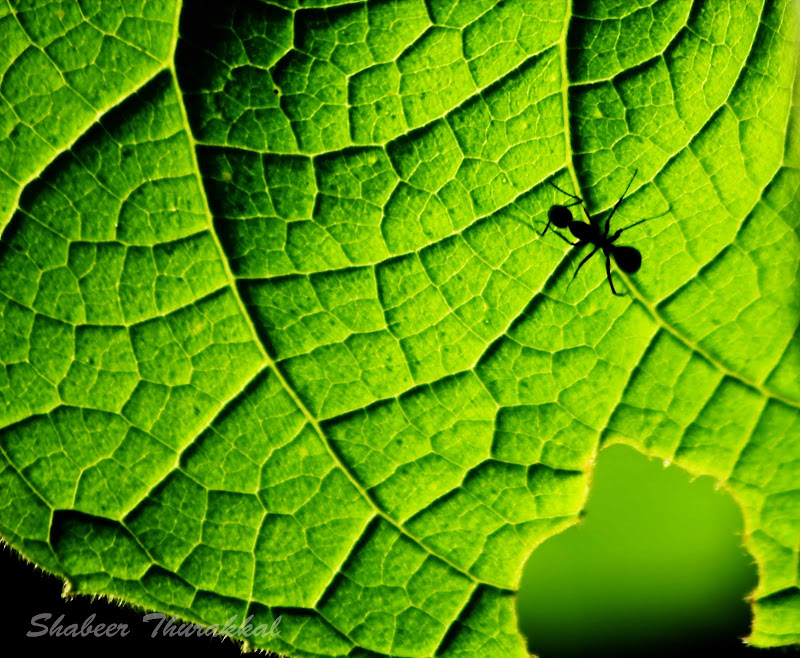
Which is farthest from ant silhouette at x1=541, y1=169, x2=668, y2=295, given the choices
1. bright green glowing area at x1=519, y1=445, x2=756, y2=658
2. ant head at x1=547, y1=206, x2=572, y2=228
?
bright green glowing area at x1=519, y1=445, x2=756, y2=658

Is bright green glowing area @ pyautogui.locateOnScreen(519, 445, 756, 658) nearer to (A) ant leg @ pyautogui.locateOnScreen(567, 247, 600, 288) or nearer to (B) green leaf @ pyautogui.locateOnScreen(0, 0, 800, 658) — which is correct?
(B) green leaf @ pyautogui.locateOnScreen(0, 0, 800, 658)

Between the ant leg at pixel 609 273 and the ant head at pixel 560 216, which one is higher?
the ant head at pixel 560 216

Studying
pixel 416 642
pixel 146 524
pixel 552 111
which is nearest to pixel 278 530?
pixel 146 524

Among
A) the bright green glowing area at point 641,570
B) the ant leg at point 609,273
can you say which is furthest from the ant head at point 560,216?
the bright green glowing area at point 641,570

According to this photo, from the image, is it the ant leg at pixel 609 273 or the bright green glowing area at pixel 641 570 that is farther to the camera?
the bright green glowing area at pixel 641 570

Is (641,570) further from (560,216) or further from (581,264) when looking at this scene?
(560,216)

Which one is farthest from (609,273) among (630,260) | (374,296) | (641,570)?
(641,570)

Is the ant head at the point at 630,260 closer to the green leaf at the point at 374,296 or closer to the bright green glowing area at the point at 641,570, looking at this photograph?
the green leaf at the point at 374,296
